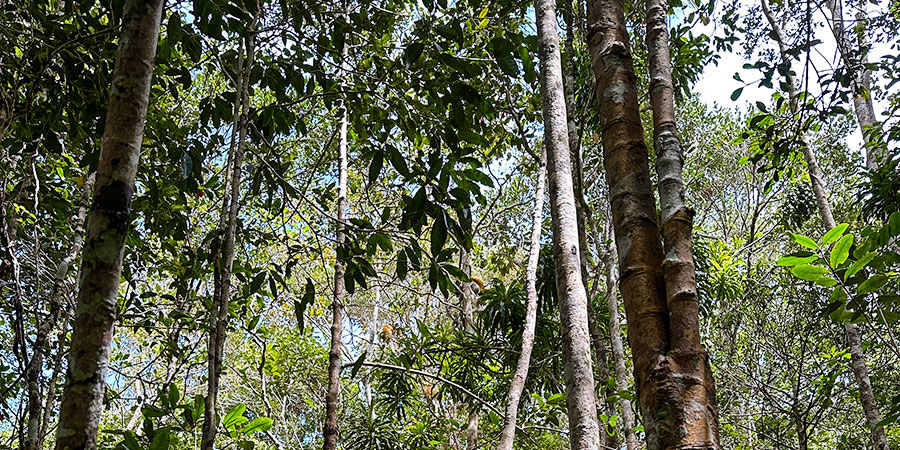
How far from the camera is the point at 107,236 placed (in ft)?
3.44

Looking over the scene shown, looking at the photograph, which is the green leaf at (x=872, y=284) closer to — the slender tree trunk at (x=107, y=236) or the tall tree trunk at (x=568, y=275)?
the tall tree trunk at (x=568, y=275)

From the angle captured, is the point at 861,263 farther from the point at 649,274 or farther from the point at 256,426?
the point at 256,426

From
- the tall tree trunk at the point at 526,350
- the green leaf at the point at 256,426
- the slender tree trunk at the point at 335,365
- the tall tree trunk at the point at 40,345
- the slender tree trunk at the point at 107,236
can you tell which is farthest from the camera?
the slender tree trunk at the point at 335,365

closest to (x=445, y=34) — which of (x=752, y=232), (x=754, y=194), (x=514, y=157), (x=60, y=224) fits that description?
(x=60, y=224)

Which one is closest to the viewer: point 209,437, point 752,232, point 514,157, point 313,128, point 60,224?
point 209,437

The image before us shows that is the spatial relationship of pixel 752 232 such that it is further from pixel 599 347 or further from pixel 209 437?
pixel 209 437

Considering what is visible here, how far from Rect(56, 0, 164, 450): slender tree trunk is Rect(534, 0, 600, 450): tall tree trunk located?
139cm

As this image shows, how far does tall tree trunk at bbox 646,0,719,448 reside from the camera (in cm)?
107

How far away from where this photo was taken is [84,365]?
101 cm

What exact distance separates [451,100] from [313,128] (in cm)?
501

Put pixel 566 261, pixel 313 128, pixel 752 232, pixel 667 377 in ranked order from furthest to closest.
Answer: pixel 752 232, pixel 313 128, pixel 566 261, pixel 667 377

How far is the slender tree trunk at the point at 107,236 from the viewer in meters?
1.00

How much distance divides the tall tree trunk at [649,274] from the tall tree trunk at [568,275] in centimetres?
79

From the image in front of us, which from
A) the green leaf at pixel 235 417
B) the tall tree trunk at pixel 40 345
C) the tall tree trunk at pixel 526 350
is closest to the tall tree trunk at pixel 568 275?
the tall tree trunk at pixel 526 350
